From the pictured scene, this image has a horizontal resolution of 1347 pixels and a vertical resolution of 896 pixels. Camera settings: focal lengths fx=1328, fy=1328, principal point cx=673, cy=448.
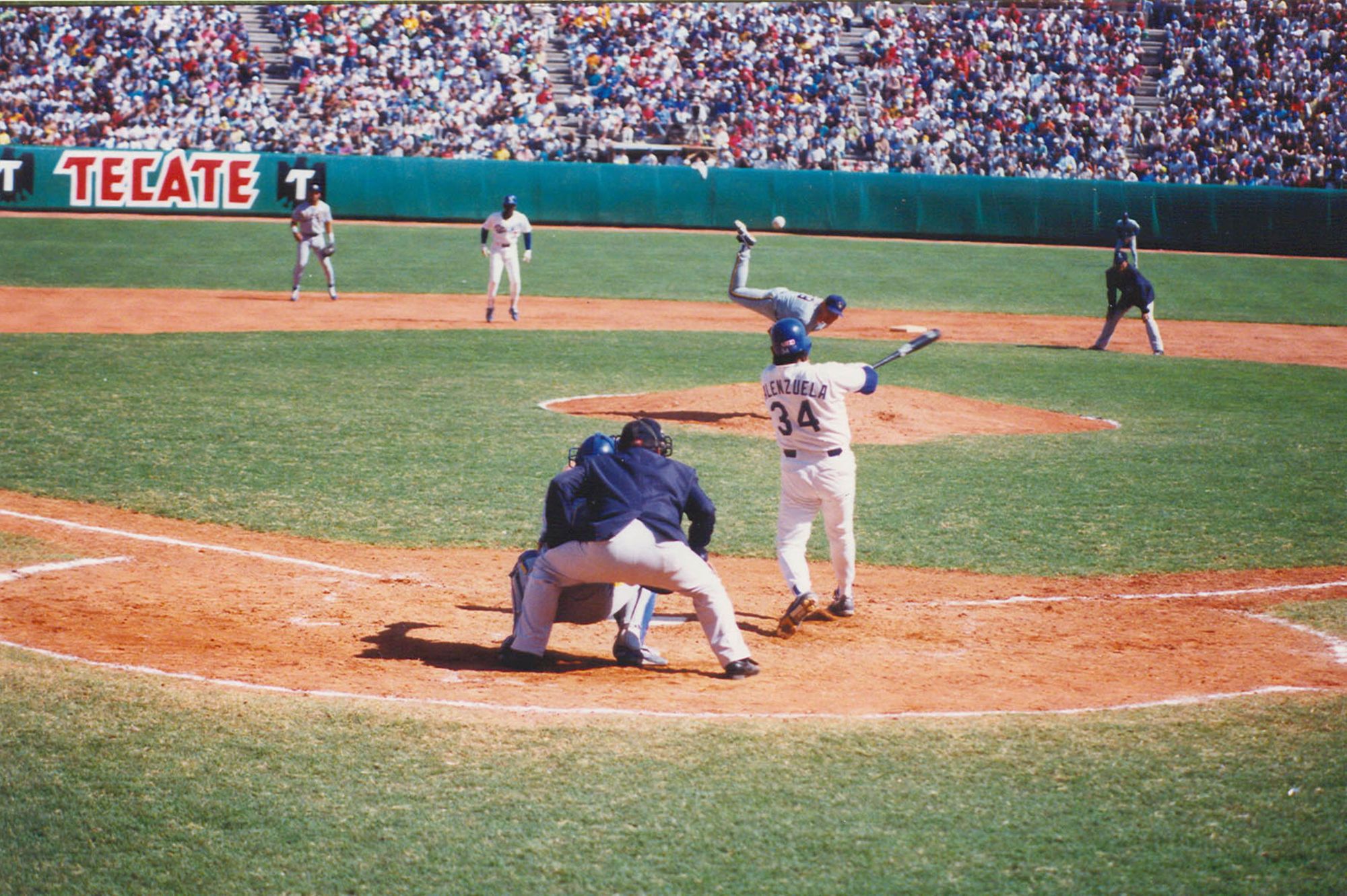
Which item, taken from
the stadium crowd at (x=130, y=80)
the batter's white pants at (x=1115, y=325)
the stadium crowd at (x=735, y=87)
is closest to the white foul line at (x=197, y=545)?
the batter's white pants at (x=1115, y=325)

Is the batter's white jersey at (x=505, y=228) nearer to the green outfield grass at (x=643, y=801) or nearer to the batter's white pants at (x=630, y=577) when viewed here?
the batter's white pants at (x=630, y=577)

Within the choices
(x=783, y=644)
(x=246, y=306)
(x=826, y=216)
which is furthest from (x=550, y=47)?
(x=783, y=644)

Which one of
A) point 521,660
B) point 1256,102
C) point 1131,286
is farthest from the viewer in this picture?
point 1256,102

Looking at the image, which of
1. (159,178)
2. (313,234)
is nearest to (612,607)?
(313,234)

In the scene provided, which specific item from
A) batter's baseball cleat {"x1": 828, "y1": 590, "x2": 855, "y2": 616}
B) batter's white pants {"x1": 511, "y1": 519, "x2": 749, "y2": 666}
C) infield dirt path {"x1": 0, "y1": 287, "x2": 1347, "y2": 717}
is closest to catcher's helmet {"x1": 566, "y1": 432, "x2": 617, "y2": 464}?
batter's white pants {"x1": 511, "y1": 519, "x2": 749, "y2": 666}

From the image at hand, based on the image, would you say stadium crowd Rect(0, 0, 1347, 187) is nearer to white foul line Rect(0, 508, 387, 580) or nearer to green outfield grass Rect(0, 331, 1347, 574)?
green outfield grass Rect(0, 331, 1347, 574)

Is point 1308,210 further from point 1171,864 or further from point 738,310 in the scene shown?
point 1171,864

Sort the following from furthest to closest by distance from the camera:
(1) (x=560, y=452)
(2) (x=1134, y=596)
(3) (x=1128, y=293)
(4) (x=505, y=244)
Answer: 1. (4) (x=505, y=244)
2. (3) (x=1128, y=293)
3. (1) (x=560, y=452)
4. (2) (x=1134, y=596)

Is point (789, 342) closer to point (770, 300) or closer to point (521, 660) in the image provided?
point (521, 660)
